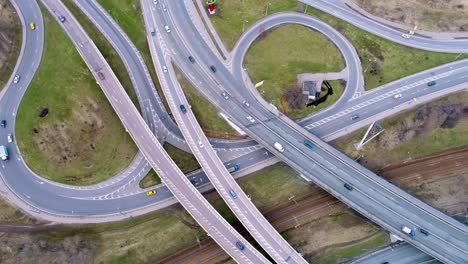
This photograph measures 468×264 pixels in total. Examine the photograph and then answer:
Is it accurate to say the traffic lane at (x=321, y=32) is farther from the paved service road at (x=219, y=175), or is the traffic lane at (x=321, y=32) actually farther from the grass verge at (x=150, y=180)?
the grass verge at (x=150, y=180)

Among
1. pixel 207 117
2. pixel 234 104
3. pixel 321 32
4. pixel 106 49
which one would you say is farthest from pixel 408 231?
pixel 106 49

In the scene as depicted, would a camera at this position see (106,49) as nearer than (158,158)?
No

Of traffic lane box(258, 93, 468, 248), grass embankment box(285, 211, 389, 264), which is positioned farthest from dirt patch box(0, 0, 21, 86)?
grass embankment box(285, 211, 389, 264)

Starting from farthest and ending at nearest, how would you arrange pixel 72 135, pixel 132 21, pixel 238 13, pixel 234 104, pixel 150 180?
pixel 238 13 → pixel 132 21 → pixel 234 104 → pixel 72 135 → pixel 150 180

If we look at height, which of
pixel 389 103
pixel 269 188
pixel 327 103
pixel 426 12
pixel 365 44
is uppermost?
pixel 426 12

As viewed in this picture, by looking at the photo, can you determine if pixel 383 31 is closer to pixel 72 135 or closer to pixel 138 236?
pixel 138 236

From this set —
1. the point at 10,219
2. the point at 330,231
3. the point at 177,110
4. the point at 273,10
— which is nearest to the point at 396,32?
the point at 273,10

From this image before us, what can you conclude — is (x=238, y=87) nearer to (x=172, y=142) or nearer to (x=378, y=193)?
(x=172, y=142)
